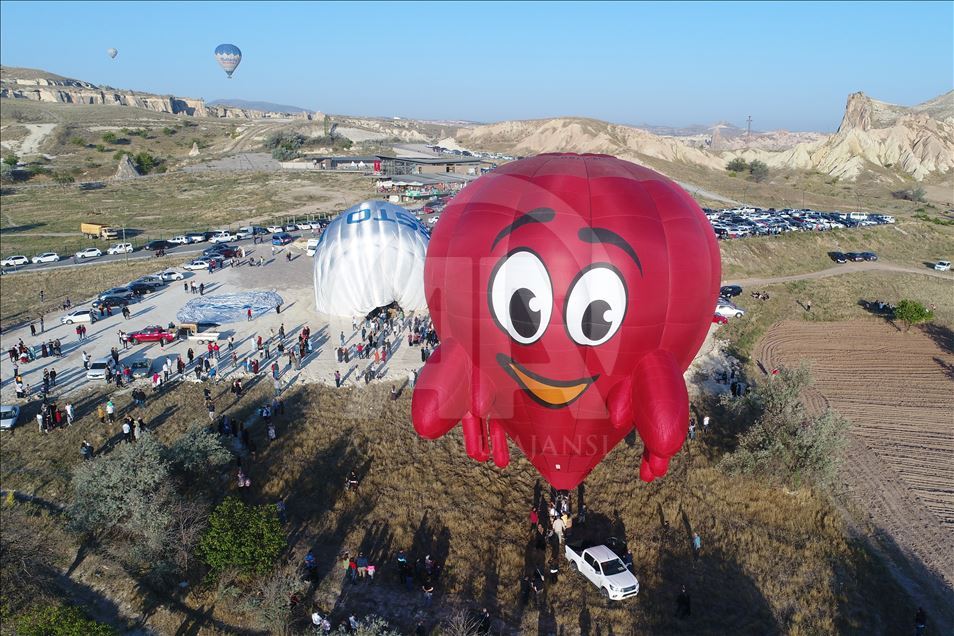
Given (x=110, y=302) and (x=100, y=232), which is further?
(x=100, y=232)

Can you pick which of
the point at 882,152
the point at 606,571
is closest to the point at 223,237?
the point at 606,571

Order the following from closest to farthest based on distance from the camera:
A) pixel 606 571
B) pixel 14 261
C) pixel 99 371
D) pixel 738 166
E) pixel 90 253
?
1. pixel 606 571
2. pixel 99 371
3. pixel 14 261
4. pixel 90 253
5. pixel 738 166

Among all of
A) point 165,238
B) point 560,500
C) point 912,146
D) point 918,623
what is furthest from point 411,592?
point 912,146

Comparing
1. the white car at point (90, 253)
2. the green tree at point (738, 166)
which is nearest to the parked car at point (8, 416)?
the white car at point (90, 253)

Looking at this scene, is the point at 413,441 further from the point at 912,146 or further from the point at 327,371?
the point at 912,146

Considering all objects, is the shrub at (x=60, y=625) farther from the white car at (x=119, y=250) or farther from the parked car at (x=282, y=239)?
the white car at (x=119, y=250)

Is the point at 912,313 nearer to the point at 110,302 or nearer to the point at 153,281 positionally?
the point at 153,281

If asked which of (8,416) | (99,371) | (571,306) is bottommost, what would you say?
(8,416)
